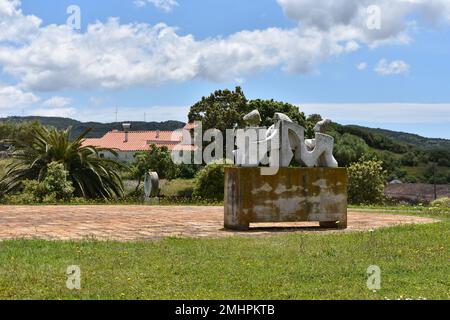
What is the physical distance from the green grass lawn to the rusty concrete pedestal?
1.31 metres

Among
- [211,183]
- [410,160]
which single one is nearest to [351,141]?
[410,160]

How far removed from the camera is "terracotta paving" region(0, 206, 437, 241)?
31.8 ft

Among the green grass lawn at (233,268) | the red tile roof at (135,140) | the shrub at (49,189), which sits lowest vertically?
the green grass lawn at (233,268)

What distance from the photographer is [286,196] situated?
10766 mm

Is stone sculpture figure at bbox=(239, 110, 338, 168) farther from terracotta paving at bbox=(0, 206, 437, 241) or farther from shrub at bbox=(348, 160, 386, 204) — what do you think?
shrub at bbox=(348, 160, 386, 204)

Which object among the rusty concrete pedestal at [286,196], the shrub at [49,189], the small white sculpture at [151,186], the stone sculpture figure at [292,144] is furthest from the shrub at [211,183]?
the rusty concrete pedestal at [286,196]

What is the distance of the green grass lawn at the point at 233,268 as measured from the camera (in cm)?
560

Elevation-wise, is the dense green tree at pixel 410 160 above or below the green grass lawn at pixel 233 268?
above

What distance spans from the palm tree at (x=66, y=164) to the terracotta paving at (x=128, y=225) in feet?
23.1

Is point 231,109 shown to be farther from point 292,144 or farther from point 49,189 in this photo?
point 292,144

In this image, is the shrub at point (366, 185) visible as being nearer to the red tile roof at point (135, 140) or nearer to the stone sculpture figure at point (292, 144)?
the stone sculpture figure at point (292, 144)

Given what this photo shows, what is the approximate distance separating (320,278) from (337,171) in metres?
5.20

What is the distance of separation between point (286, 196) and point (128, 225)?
2894 millimetres
